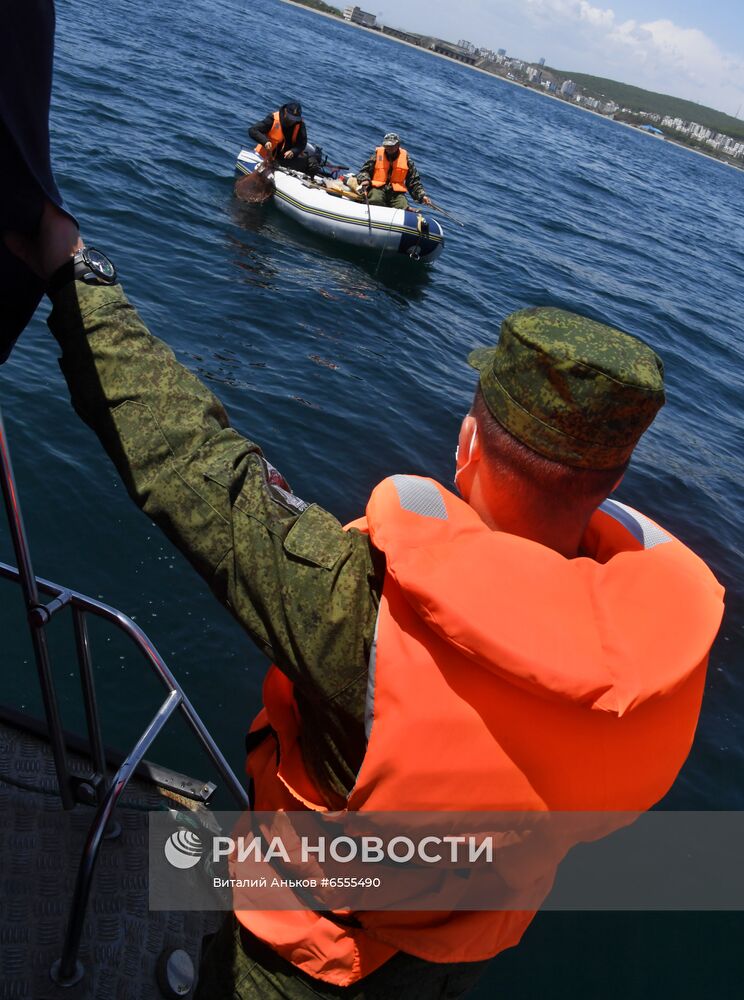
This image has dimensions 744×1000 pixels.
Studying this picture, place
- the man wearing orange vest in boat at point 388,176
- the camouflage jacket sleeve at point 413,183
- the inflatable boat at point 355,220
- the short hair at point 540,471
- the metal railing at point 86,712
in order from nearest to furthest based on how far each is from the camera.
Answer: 1. the short hair at point 540,471
2. the metal railing at point 86,712
3. the inflatable boat at point 355,220
4. the man wearing orange vest in boat at point 388,176
5. the camouflage jacket sleeve at point 413,183

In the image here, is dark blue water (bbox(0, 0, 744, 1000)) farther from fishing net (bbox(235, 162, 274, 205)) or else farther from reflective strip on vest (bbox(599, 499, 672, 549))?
reflective strip on vest (bbox(599, 499, 672, 549))

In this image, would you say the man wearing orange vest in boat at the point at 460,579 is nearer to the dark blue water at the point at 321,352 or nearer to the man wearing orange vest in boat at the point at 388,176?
the dark blue water at the point at 321,352

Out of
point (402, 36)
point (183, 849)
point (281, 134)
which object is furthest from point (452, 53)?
point (183, 849)

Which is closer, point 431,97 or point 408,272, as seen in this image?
point 408,272

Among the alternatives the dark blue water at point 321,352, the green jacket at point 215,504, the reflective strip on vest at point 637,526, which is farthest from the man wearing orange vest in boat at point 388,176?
the green jacket at point 215,504

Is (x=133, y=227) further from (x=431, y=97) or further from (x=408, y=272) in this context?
(x=431, y=97)

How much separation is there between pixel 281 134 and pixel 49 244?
50.4ft

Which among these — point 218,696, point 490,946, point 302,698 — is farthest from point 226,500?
point 218,696

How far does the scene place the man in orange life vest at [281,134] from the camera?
15.3m

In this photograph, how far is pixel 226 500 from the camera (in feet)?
4.78

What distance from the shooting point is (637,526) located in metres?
1.86

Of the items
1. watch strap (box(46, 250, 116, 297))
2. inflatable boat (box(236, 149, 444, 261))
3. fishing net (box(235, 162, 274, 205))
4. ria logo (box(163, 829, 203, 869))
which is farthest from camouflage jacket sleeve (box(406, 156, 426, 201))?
watch strap (box(46, 250, 116, 297))

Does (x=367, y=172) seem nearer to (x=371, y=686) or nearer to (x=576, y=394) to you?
(x=576, y=394)

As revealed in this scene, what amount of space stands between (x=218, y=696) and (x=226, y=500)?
410 centimetres
